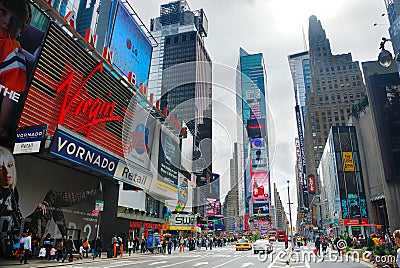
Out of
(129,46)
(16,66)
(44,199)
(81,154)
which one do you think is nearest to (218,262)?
(81,154)

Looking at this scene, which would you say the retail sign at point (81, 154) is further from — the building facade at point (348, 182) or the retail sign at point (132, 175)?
the building facade at point (348, 182)

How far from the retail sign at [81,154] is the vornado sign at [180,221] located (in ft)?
130

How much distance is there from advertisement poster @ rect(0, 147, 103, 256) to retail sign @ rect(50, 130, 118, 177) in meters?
3.20

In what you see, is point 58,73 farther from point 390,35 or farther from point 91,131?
point 390,35

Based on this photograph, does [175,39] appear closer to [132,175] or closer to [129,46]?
[129,46]

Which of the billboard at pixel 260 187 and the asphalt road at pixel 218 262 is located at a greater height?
the billboard at pixel 260 187

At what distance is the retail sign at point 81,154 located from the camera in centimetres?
2033

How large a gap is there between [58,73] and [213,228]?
12978 cm

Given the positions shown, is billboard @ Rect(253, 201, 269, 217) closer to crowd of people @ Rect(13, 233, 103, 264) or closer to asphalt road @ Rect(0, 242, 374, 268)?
asphalt road @ Rect(0, 242, 374, 268)

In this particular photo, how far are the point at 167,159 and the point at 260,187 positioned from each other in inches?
4592

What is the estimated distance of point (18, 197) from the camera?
2195 centimetres

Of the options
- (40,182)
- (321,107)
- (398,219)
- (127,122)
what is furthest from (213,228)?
(40,182)

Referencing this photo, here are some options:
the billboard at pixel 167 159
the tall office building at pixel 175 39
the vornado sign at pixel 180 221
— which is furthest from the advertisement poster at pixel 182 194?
the tall office building at pixel 175 39

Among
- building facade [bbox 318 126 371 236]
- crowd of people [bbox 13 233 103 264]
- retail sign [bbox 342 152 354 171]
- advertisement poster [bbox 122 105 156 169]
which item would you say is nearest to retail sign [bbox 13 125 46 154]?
crowd of people [bbox 13 233 103 264]
